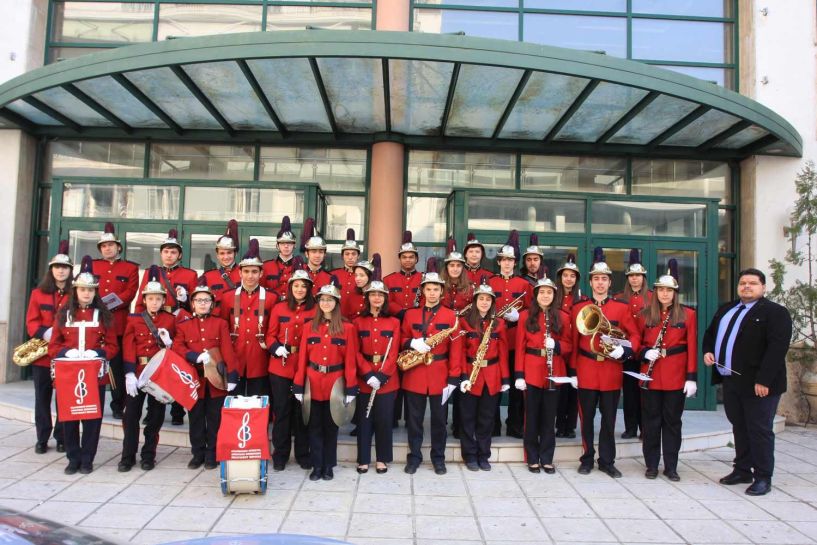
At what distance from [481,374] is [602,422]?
1.40 m

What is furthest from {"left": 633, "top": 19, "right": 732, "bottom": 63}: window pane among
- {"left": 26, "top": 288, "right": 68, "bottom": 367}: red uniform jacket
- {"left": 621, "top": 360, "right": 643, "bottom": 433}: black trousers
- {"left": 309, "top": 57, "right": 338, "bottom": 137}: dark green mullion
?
{"left": 26, "top": 288, "right": 68, "bottom": 367}: red uniform jacket

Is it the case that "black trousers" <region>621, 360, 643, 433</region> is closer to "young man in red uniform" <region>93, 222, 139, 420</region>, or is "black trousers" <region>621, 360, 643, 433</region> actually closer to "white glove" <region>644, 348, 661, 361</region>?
"white glove" <region>644, 348, 661, 361</region>

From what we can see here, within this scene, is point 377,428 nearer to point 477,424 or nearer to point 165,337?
point 477,424

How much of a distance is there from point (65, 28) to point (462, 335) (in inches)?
379

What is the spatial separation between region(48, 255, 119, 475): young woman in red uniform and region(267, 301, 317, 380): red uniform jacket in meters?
1.70

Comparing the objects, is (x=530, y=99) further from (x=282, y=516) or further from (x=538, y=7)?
(x=282, y=516)

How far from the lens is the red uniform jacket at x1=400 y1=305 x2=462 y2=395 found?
6.23 m

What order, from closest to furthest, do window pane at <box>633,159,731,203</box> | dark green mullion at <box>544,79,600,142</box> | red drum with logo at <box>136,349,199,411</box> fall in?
red drum with logo at <box>136,349,199,411</box>, dark green mullion at <box>544,79,600,142</box>, window pane at <box>633,159,731,203</box>

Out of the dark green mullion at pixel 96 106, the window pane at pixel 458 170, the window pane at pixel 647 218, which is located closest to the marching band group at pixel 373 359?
the dark green mullion at pixel 96 106

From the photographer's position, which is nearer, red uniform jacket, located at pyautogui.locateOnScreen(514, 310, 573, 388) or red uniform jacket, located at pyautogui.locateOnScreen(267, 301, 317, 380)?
red uniform jacket, located at pyautogui.locateOnScreen(267, 301, 317, 380)

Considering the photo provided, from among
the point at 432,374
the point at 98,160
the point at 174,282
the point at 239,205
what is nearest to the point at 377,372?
the point at 432,374

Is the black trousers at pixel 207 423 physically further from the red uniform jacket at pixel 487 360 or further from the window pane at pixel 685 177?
the window pane at pixel 685 177

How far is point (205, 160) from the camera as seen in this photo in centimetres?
1063

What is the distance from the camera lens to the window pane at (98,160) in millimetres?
10641
